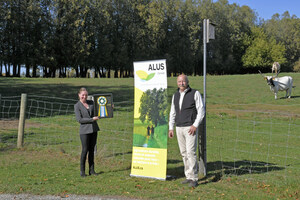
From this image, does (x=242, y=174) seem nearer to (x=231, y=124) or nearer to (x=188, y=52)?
(x=231, y=124)

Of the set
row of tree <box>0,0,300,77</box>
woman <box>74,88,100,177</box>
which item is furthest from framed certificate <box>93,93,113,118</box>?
row of tree <box>0,0,300,77</box>

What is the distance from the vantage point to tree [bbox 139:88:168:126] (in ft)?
24.3

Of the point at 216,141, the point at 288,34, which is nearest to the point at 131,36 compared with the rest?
the point at 288,34

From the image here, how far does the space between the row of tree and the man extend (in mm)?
48610

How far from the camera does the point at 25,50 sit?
177 ft

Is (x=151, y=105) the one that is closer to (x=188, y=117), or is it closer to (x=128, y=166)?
(x=188, y=117)

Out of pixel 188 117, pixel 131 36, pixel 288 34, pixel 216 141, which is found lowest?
pixel 216 141

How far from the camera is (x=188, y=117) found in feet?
22.9

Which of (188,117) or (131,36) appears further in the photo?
(131,36)

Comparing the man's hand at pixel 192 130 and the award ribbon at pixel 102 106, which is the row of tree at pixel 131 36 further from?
the man's hand at pixel 192 130

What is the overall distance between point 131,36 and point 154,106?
2410 inches

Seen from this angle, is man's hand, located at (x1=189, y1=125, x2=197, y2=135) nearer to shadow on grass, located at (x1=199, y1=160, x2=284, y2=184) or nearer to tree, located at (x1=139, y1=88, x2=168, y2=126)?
tree, located at (x1=139, y1=88, x2=168, y2=126)

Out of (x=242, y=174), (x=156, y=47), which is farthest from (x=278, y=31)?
(x=242, y=174)

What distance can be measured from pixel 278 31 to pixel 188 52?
3306 centimetres
